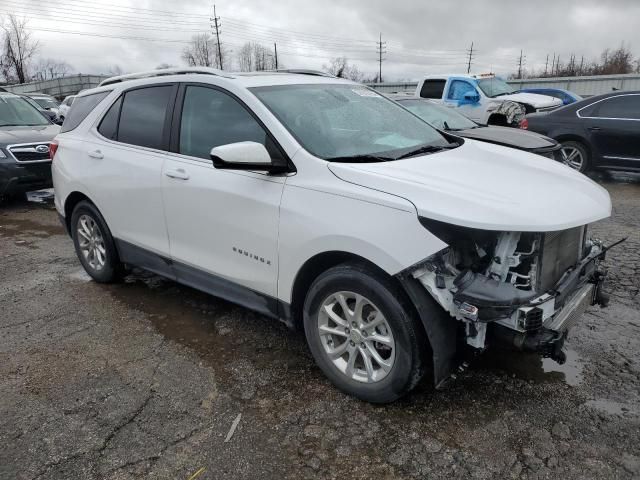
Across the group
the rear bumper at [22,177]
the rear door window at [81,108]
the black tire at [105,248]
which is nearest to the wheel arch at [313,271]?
the black tire at [105,248]

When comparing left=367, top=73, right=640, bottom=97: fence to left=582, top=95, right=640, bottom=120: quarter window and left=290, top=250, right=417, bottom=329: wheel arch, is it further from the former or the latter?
left=290, top=250, right=417, bottom=329: wheel arch

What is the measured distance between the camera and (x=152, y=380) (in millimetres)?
3191

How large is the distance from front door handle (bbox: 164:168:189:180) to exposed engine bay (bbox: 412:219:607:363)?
5.97 ft

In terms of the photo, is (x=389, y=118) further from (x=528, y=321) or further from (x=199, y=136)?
(x=528, y=321)

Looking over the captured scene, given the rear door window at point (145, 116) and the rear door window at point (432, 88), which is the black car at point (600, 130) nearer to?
the rear door window at point (432, 88)

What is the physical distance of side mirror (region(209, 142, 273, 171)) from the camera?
2.85m

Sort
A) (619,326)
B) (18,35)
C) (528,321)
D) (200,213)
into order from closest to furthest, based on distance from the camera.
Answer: (528,321), (200,213), (619,326), (18,35)

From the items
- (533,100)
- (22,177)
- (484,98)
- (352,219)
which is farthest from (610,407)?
(533,100)

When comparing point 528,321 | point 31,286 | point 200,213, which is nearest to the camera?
point 528,321

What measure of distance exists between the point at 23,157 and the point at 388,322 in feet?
24.7

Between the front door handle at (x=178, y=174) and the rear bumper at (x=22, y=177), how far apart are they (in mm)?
5556

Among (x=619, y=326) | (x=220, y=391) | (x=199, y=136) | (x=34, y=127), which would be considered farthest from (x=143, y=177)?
(x=34, y=127)

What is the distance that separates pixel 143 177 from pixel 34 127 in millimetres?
6471

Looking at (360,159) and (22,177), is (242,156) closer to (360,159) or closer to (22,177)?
(360,159)
